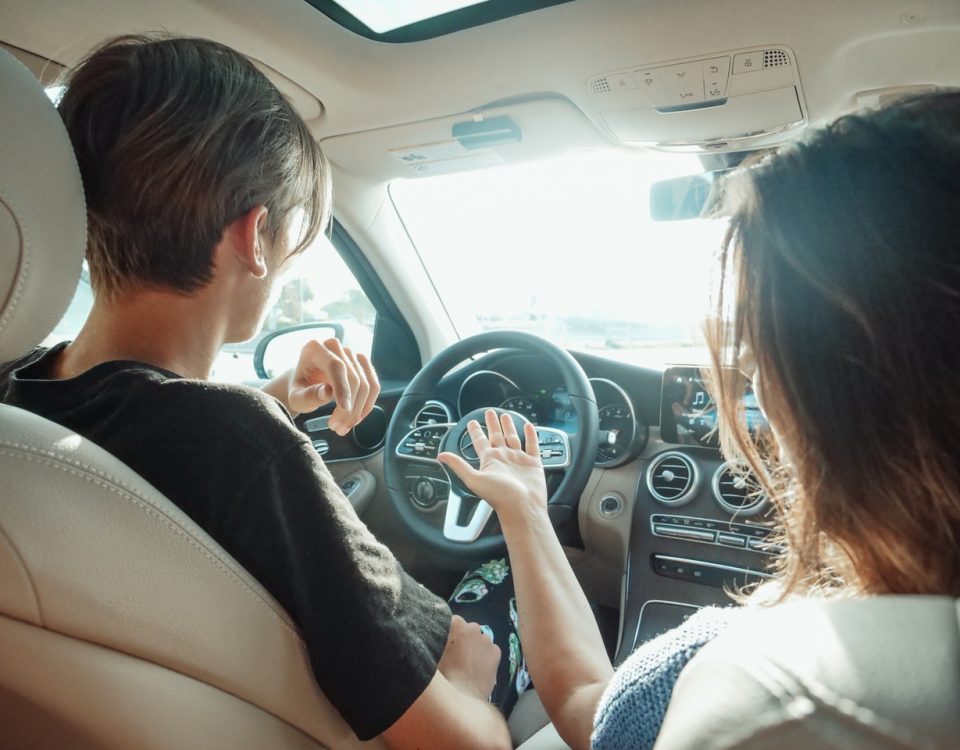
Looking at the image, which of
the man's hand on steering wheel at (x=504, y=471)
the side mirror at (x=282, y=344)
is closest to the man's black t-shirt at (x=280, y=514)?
the man's hand on steering wheel at (x=504, y=471)

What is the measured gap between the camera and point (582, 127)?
2.09 m

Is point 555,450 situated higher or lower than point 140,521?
lower

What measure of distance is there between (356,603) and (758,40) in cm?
133

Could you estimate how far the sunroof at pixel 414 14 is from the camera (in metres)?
1.60

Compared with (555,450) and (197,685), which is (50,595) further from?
(555,450)

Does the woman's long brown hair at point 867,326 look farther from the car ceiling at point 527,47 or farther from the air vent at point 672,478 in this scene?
the air vent at point 672,478

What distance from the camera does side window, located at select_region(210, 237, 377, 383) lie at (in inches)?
111

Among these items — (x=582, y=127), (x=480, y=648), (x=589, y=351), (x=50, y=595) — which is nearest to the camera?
(x=50, y=595)

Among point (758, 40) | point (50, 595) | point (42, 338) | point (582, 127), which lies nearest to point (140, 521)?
point (50, 595)

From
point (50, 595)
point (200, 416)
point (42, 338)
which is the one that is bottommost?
point (50, 595)

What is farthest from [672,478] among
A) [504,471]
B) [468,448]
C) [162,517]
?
[162,517]

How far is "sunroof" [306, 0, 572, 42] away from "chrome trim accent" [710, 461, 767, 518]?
3.71 ft

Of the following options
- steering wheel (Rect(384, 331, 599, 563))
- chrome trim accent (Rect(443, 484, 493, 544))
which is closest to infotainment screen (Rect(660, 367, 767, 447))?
steering wheel (Rect(384, 331, 599, 563))

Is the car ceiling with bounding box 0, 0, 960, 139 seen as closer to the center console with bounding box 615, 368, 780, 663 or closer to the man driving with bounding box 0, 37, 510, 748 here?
the man driving with bounding box 0, 37, 510, 748
